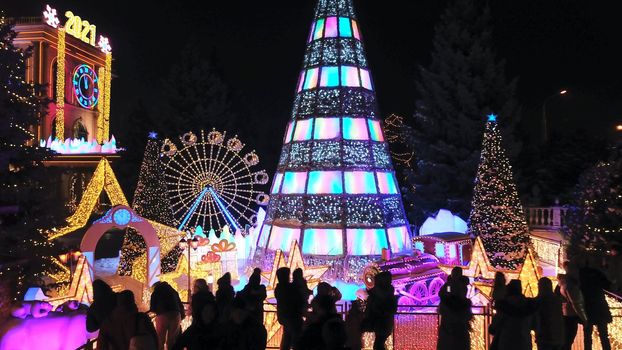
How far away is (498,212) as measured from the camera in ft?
41.8

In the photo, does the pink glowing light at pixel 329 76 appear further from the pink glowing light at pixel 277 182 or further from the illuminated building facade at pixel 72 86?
the illuminated building facade at pixel 72 86

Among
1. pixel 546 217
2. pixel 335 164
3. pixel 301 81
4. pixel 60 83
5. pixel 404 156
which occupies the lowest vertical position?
pixel 546 217

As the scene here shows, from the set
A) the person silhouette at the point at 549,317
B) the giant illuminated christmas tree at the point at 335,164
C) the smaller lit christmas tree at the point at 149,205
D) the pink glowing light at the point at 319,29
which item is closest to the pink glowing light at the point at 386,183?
the giant illuminated christmas tree at the point at 335,164

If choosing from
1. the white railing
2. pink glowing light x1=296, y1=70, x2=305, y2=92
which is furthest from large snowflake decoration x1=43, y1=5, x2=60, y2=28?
the white railing

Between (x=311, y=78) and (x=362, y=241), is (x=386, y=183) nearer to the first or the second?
(x=362, y=241)

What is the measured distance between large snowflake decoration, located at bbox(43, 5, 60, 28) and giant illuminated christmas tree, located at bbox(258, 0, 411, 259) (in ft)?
78.6

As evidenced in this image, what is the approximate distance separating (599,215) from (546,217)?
6.93 metres

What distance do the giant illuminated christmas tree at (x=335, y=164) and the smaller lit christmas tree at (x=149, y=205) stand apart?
5.79 meters

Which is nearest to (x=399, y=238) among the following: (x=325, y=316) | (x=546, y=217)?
(x=325, y=316)

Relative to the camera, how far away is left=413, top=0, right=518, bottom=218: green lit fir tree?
20.3m

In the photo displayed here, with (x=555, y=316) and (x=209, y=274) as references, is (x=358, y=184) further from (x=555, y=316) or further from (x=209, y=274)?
(x=555, y=316)

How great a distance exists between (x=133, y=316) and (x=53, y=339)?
9.67ft

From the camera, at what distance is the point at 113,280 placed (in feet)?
43.6

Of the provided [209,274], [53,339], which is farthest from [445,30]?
[53,339]
